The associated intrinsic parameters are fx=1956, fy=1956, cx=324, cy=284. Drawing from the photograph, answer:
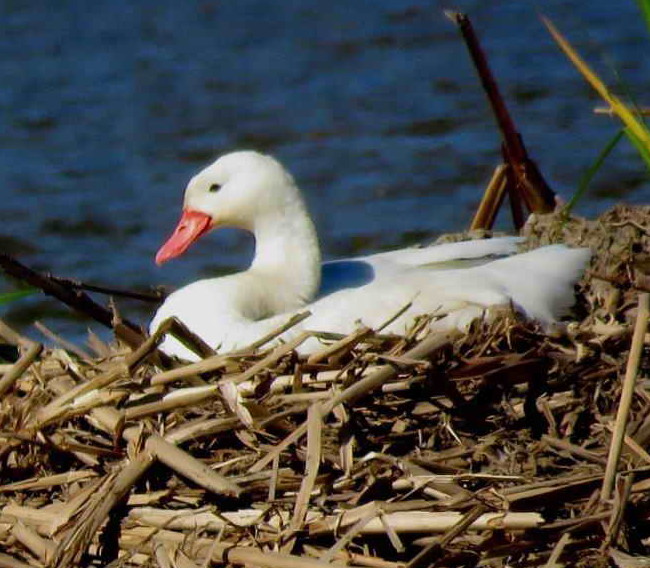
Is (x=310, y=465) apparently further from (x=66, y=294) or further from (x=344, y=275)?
(x=344, y=275)

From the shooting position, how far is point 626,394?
404cm

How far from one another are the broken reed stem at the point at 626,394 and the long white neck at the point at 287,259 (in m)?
1.46

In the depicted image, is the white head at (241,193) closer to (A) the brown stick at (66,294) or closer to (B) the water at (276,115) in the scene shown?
(A) the brown stick at (66,294)

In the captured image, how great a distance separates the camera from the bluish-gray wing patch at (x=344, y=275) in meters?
5.48

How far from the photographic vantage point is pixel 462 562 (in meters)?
3.93

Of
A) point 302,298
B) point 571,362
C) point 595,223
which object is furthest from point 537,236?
point 571,362

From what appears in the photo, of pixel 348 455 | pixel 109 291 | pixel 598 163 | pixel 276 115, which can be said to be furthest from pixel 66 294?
pixel 276 115

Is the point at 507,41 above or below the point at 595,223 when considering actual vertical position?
below

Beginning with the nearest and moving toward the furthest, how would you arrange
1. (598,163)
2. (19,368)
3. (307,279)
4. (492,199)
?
(598,163)
(19,368)
(307,279)
(492,199)

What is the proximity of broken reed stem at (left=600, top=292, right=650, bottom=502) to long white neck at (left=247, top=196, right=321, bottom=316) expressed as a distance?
146cm

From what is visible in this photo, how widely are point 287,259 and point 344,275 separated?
17cm

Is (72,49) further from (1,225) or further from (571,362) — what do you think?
(571,362)

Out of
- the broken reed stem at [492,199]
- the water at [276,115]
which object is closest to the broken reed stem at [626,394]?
the broken reed stem at [492,199]

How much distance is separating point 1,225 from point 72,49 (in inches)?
110
